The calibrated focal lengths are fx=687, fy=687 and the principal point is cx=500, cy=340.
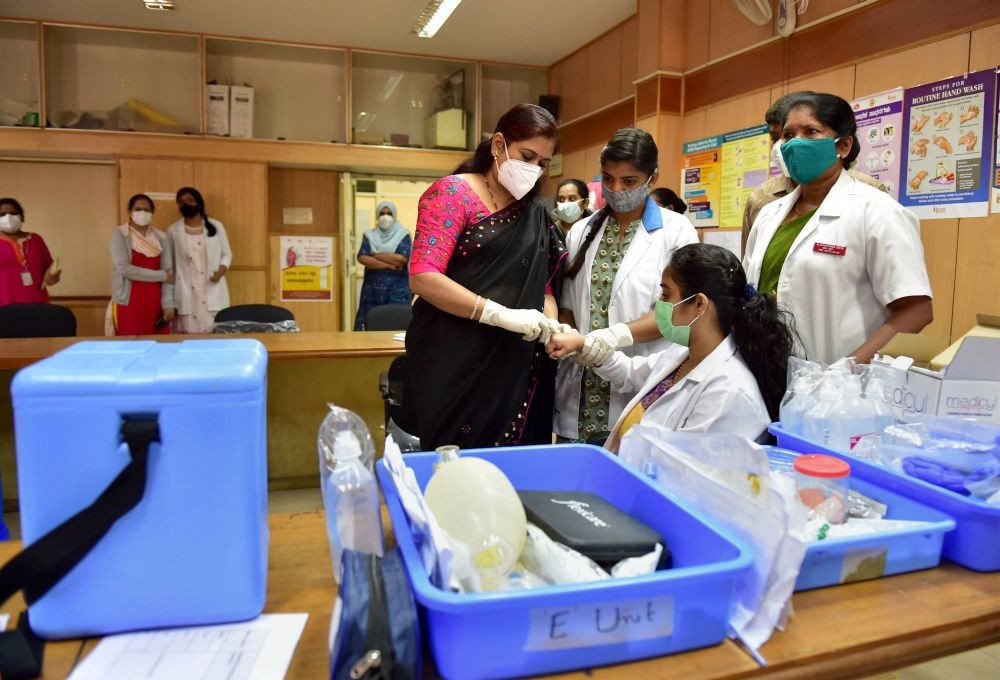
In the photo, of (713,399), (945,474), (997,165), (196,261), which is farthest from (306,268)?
(945,474)

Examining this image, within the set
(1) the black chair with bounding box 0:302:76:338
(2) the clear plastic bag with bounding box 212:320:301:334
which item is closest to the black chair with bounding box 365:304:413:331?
(2) the clear plastic bag with bounding box 212:320:301:334

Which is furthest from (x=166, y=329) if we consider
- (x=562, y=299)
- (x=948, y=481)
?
(x=948, y=481)

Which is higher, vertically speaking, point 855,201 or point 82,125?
point 82,125

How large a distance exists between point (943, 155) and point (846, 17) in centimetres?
103

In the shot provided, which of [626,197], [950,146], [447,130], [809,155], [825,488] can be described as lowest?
[825,488]

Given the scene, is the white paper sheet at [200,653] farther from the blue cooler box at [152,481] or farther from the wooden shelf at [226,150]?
the wooden shelf at [226,150]

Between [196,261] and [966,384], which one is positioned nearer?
[966,384]

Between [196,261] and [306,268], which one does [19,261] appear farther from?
[306,268]

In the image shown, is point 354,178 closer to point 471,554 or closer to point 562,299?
point 562,299

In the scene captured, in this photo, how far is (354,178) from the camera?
21.9 feet

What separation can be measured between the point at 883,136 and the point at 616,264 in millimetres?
2129

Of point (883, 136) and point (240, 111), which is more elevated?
point (240, 111)

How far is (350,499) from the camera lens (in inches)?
33.8

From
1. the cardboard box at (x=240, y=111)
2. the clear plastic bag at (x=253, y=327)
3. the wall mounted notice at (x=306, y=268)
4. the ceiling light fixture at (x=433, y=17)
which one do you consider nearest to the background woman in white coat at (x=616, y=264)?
the clear plastic bag at (x=253, y=327)
